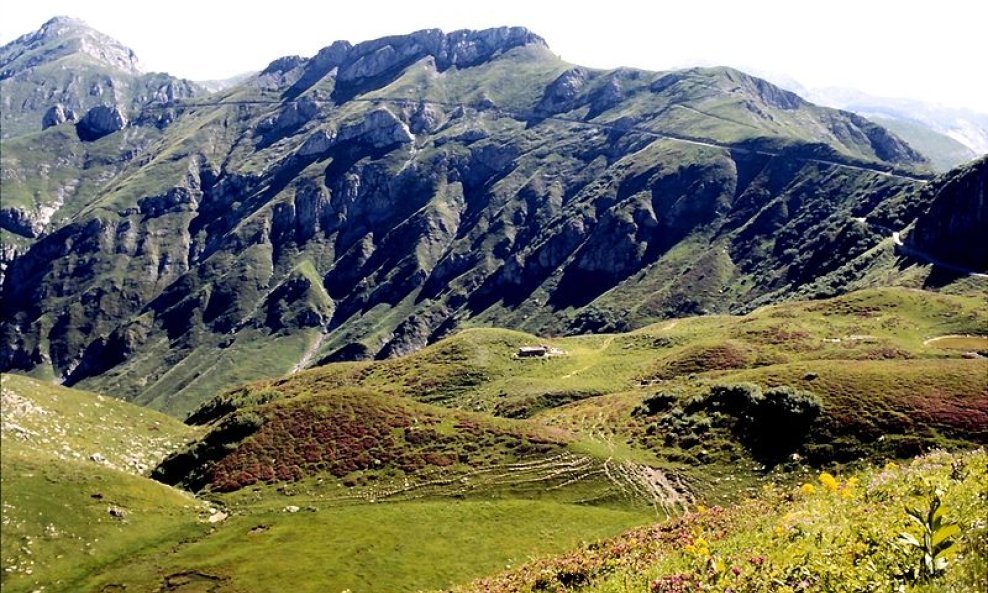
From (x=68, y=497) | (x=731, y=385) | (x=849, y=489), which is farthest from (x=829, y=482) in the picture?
(x=731, y=385)

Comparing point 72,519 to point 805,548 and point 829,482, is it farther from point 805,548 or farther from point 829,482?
point 805,548

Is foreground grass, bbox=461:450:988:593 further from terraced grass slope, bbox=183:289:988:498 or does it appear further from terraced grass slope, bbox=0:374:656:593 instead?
terraced grass slope, bbox=0:374:656:593

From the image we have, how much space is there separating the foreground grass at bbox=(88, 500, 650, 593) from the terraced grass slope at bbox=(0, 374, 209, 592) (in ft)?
9.71

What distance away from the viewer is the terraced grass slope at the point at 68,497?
1871 inches

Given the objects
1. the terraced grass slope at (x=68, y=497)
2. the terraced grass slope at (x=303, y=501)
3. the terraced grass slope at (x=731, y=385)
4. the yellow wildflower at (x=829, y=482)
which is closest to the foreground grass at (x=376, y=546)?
the terraced grass slope at (x=303, y=501)

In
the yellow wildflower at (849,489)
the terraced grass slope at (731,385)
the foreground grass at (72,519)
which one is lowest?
the terraced grass slope at (731,385)

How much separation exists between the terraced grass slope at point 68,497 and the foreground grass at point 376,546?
296 centimetres

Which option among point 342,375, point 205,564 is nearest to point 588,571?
point 205,564

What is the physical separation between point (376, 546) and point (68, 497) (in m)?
26.3

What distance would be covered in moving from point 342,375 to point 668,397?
111 metres

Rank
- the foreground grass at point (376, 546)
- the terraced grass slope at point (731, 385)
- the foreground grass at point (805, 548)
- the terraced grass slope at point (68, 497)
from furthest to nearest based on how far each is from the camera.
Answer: the terraced grass slope at point (731, 385) → the foreground grass at point (376, 546) → the terraced grass slope at point (68, 497) → the foreground grass at point (805, 548)

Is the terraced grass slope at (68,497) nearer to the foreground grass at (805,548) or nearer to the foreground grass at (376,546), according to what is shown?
the foreground grass at (376,546)

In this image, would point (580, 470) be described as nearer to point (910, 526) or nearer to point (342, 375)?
point (910, 526)

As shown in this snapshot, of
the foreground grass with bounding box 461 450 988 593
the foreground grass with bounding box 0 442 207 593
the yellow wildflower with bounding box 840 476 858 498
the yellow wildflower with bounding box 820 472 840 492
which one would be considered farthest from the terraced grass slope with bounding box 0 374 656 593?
the yellow wildflower with bounding box 840 476 858 498
